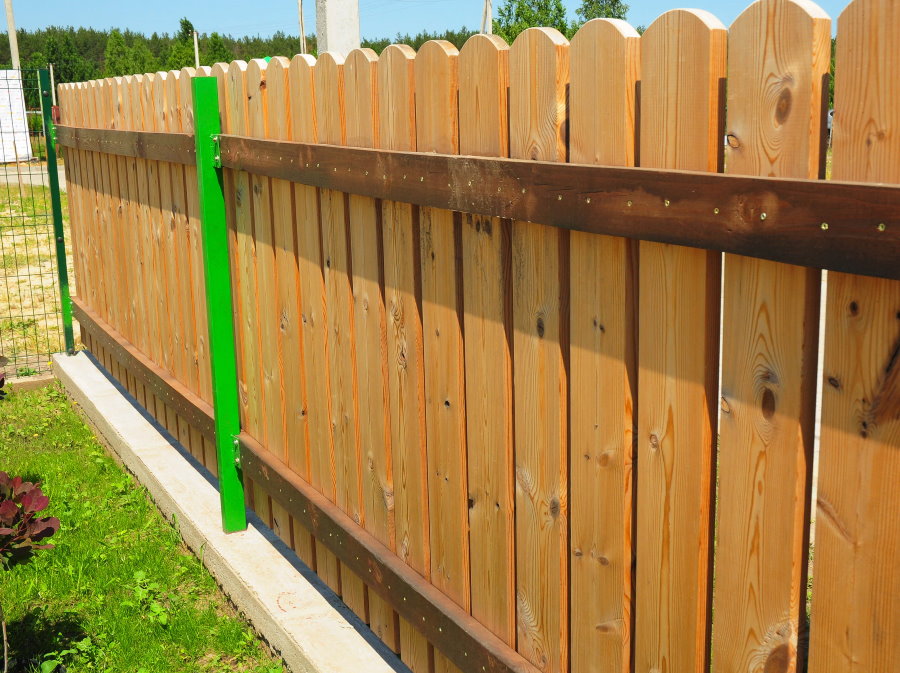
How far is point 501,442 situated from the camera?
7.98 ft

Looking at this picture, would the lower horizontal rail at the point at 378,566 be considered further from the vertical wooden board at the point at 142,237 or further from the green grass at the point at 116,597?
the vertical wooden board at the point at 142,237

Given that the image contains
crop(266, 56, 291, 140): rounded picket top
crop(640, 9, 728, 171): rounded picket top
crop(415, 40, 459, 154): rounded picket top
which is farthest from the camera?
crop(266, 56, 291, 140): rounded picket top

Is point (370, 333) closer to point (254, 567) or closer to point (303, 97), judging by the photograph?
point (303, 97)

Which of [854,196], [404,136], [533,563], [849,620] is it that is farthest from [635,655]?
[404,136]

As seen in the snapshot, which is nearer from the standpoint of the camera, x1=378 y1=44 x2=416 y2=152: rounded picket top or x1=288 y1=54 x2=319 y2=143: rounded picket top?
x1=378 y1=44 x2=416 y2=152: rounded picket top

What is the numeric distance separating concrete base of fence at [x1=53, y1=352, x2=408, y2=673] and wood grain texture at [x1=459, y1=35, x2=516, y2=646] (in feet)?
2.52

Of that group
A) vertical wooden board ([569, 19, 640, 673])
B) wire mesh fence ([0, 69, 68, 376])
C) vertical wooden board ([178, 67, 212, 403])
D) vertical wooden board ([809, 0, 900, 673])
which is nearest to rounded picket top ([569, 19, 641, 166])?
vertical wooden board ([569, 19, 640, 673])

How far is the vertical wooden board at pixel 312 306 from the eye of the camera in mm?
3238

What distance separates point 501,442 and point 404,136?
0.85 meters

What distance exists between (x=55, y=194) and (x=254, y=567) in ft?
14.7

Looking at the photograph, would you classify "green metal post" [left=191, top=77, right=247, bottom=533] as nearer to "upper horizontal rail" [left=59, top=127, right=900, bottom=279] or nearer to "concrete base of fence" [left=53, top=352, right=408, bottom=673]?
"concrete base of fence" [left=53, top=352, right=408, bottom=673]

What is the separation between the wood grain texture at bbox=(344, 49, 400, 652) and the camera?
2.86 m

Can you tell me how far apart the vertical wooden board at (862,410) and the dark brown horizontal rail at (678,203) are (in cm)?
5

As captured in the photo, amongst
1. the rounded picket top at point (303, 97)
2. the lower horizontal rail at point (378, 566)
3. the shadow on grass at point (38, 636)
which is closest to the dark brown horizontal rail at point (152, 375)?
the lower horizontal rail at point (378, 566)
